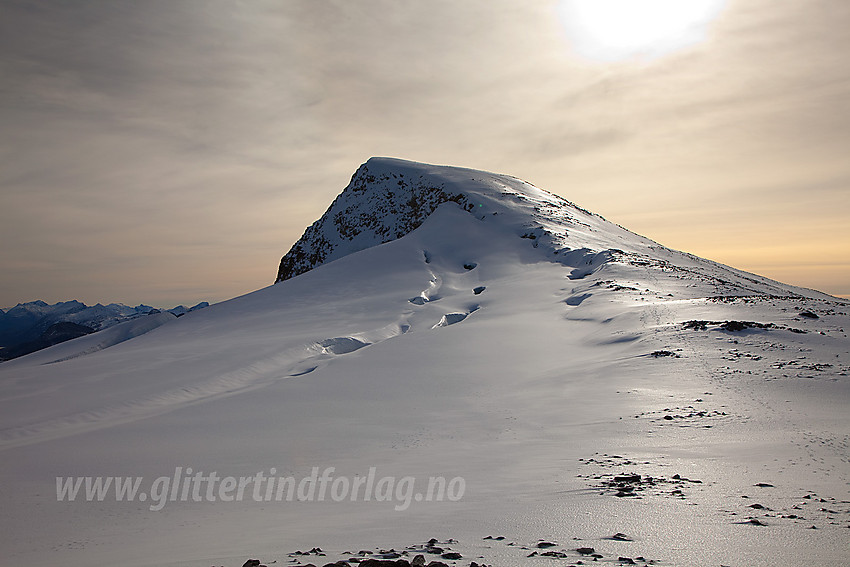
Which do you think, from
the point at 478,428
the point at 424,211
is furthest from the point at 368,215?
the point at 478,428

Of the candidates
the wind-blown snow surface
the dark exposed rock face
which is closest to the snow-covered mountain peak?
the dark exposed rock face

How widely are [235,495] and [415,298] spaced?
19233 mm

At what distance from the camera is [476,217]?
41656mm

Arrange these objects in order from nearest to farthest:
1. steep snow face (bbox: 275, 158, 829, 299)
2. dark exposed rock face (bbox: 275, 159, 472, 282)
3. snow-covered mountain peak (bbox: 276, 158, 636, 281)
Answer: steep snow face (bbox: 275, 158, 829, 299), snow-covered mountain peak (bbox: 276, 158, 636, 281), dark exposed rock face (bbox: 275, 159, 472, 282)

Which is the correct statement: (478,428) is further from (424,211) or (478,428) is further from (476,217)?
(424,211)

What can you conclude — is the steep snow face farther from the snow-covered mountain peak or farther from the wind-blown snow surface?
the wind-blown snow surface

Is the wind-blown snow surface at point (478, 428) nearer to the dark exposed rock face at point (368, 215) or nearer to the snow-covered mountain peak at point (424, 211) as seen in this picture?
the snow-covered mountain peak at point (424, 211)

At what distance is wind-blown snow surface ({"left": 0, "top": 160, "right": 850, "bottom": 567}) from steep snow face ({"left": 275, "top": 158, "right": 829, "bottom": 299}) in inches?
427

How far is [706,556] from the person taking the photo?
4.06 meters

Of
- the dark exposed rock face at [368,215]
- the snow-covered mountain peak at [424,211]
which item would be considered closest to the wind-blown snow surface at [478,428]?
the snow-covered mountain peak at [424,211]

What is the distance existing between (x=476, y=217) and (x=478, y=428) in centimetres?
3325

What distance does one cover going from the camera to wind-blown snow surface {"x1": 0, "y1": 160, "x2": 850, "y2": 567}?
16.3ft

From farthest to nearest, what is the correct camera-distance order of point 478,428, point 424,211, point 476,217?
point 424,211 < point 476,217 < point 478,428

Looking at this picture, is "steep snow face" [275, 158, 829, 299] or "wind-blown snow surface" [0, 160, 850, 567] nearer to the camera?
"wind-blown snow surface" [0, 160, 850, 567]
